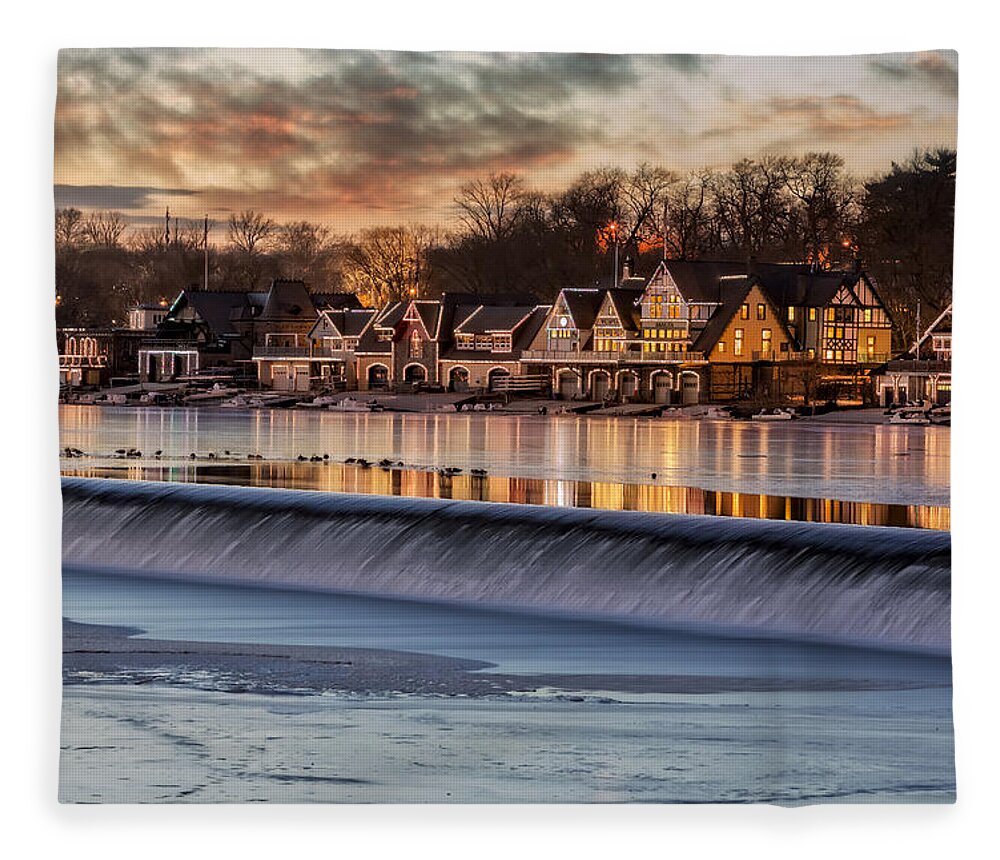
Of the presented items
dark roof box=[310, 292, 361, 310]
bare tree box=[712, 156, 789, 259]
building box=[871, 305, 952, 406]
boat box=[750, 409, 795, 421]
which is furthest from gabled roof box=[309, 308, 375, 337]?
building box=[871, 305, 952, 406]

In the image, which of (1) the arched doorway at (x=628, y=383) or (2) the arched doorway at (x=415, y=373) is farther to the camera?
(1) the arched doorway at (x=628, y=383)

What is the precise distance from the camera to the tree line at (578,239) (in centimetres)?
880

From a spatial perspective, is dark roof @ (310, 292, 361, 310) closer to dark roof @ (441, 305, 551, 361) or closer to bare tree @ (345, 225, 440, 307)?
bare tree @ (345, 225, 440, 307)

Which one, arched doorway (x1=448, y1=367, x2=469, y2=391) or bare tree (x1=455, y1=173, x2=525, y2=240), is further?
arched doorway (x1=448, y1=367, x2=469, y2=391)

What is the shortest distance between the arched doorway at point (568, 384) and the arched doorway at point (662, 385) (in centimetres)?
35

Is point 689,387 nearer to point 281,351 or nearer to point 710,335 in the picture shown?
point 710,335

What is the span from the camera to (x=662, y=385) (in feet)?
31.3

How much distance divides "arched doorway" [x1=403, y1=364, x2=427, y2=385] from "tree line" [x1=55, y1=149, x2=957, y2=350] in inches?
12.8

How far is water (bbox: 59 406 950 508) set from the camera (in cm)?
927

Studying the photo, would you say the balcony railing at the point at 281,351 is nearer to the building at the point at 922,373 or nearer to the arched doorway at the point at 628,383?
the arched doorway at the point at 628,383

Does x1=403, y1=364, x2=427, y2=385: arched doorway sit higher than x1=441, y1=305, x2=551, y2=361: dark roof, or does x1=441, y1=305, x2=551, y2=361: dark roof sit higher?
x1=441, y1=305, x2=551, y2=361: dark roof

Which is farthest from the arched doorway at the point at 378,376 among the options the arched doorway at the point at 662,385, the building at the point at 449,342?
the arched doorway at the point at 662,385

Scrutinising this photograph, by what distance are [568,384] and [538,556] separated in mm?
801

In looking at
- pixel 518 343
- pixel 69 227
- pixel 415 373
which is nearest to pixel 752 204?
pixel 518 343
